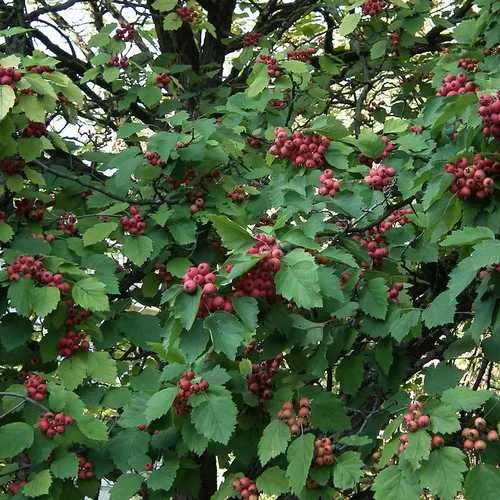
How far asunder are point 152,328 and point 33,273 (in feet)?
2.76

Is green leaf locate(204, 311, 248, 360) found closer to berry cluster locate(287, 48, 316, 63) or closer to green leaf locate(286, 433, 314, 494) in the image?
green leaf locate(286, 433, 314, 494)

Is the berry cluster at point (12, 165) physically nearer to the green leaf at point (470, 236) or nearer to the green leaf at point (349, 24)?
the green leaf at point (349, 24)

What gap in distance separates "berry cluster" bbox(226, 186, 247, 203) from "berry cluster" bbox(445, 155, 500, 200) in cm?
192

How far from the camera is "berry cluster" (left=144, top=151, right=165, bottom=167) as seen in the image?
4.41 m

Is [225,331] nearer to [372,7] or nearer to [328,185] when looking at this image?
[328,185]

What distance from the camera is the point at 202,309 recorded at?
2.69 meters

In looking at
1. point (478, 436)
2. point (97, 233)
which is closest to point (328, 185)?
point (478, 436)

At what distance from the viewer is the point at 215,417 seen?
2.98 metres

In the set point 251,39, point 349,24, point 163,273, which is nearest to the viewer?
point 163,273

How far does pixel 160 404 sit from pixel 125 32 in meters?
3.40

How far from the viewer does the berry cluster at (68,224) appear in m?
4.48

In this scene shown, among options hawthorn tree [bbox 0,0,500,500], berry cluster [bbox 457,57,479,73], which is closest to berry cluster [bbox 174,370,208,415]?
hawthorn tree [bbox 0,0,500,500]

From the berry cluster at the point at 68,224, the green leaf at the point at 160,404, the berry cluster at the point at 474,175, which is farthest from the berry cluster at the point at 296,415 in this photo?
the berry cluster at the point at 68,224

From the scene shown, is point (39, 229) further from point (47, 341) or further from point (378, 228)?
point (378, 228)
